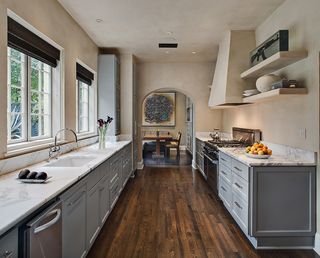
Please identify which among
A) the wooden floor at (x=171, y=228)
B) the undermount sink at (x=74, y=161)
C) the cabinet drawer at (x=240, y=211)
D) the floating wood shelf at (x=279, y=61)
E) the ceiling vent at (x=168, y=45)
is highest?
the ceiling vent at (x=168, y=45)

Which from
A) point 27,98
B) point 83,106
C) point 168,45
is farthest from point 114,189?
point 168,45

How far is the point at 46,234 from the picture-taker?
60.7 inches

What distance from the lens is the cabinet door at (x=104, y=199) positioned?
2.99 metres

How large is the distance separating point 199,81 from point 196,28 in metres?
2.56

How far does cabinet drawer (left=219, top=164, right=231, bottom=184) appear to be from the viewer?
3627 mm

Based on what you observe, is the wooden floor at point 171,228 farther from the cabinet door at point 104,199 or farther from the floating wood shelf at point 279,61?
the floating wood shelf at point 279,61

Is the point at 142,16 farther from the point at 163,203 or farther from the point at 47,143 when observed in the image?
the point at 163,203

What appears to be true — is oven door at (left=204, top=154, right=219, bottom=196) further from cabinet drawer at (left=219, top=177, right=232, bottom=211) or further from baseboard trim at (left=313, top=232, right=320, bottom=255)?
baseboard trim at (left=313, top=232, right=320, bottom=255)

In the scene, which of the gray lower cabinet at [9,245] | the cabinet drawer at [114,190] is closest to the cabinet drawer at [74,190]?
the gray lower cabinet at [9,245]

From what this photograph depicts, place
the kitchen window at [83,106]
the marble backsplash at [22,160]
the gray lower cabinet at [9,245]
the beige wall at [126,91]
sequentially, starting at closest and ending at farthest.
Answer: the gray lower cabinet at [9,245] < the marble backsplash at [22,160] < the kitchen window at [83,106] < the beige wall at [126,91]

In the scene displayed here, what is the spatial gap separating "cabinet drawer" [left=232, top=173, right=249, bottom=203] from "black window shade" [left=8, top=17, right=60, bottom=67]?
2.72 m

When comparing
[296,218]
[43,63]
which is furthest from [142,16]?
[296,218]

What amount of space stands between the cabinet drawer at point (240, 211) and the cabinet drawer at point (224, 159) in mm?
470

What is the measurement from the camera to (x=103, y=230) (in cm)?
319
